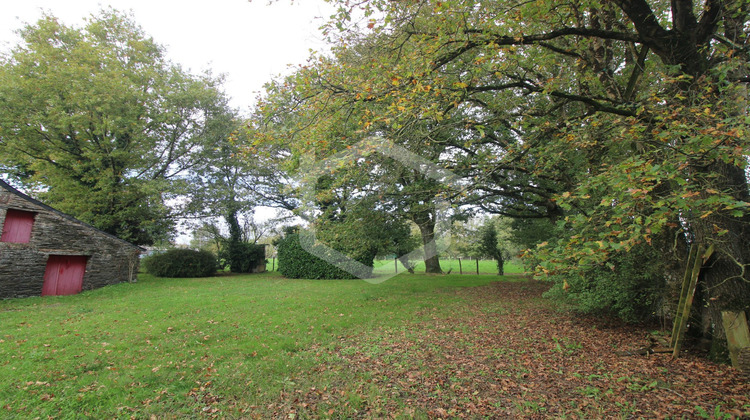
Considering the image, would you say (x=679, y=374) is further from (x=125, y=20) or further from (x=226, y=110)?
(x=125, y=20)

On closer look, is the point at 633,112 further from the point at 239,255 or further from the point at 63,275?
the point at 239,255

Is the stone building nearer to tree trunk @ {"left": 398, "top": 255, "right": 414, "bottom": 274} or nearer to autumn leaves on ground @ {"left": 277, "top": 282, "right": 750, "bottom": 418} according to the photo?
autumn leaves on ground @ {"left": 277, "top": 282, "right": 750, "bottom": 418}

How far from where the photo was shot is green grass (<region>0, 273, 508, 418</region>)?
3815 mm

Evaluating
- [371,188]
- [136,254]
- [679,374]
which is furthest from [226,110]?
[679,374]

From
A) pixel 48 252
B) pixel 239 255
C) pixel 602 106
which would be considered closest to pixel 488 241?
pixel 602 106

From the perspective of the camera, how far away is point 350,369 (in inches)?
190

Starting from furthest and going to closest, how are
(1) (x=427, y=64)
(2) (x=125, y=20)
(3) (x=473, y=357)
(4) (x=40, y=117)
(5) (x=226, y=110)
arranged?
(5) (x=226, y=110) → (2) (x=125, y=20) → (4) (x=40, y=117) → (3) (x=473, y=357) → (1) (x=427, y=64)

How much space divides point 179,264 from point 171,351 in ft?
57.6

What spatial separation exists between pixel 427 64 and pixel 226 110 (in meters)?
21.0

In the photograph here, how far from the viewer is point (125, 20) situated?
766 inches

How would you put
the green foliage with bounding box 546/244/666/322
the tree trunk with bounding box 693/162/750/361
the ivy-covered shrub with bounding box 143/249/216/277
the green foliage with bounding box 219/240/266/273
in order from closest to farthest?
the tree trunk with bounding box 693/162/750/361 < the green foliage with bounding box 546/244/666/322 < the ivy-covered shrub with bounding box 143/249/216/277 < the green foliage with bounding box 219/240/266/273

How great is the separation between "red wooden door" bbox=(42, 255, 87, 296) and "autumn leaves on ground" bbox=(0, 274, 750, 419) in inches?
234

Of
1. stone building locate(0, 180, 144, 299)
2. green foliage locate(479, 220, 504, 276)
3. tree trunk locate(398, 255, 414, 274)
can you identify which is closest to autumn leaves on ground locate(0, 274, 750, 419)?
stone building locate(0, 180, 144, 299)

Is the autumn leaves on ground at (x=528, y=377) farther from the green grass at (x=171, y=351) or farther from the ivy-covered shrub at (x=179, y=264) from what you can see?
the ivy-covered shrub at (x=179, y=264)
